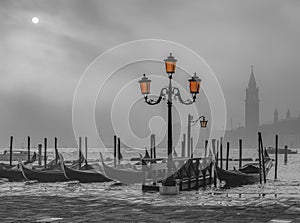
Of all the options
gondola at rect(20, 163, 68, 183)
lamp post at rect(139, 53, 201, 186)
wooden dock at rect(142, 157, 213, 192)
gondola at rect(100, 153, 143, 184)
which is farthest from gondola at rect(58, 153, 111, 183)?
lamp post at rect(139, 53, 201, 186)

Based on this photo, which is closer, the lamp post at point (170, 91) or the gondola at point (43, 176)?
the lamp post at point (170, 91)

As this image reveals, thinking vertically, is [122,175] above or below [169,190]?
below

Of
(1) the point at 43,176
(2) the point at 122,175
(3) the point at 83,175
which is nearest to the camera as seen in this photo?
(2) the point at 122,175

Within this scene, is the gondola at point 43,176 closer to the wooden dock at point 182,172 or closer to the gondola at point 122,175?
the gondola at point 122,175

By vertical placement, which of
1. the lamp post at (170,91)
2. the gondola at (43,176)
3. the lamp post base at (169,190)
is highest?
the lamp post at (170,91)

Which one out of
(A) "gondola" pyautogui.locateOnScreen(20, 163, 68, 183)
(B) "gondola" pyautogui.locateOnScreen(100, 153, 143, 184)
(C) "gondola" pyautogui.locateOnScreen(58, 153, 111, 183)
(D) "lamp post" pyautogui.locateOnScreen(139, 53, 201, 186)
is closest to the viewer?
(D) "lamp post" pyautogui.locateOnScreen(139, 53, 201, 186)

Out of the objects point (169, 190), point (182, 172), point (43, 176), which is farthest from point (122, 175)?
point (169, 190)

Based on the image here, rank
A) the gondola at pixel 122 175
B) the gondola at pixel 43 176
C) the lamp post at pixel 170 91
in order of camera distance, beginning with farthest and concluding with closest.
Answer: the gondola at pixel 43 176 → the gondola at pixel 122 175 → the lamp post at pixel 170 91

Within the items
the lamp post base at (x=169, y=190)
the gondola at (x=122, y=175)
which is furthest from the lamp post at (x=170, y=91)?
the gondola at (x=122, y=175)

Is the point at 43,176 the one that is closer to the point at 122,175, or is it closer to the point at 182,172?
the point at 122,175

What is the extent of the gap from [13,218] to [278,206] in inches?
235

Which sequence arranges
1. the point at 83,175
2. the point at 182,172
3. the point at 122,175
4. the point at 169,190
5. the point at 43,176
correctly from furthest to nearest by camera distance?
the point at 43,176, the point at 83,175, the point at 122,175, the point at 182,172, the point at 169,190

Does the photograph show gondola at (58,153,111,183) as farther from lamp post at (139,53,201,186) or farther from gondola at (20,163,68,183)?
lamp post at (139,53,201,186)

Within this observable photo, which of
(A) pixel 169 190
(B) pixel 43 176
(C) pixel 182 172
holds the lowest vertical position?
(B) pixel 43 176
